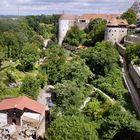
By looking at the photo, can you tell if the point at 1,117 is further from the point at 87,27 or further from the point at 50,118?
the point at 87,27

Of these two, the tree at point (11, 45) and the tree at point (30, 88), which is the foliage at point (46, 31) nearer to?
the tree at point (11, 45)

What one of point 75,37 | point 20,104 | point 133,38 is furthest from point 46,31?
point 20,104

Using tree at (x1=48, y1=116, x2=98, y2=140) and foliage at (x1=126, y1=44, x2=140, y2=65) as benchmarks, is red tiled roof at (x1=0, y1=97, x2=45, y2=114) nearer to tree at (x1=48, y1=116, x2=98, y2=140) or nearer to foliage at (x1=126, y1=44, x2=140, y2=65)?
tree at (x1=48, y1=116, x2=98, y2=140)

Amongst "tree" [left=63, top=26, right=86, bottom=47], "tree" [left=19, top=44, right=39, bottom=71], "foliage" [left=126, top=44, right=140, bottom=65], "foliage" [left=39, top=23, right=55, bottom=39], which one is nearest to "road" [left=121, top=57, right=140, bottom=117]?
"foliage" [left=126, top=44, right=140, bottom=65]

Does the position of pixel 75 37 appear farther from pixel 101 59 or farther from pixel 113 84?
pixel 113 84

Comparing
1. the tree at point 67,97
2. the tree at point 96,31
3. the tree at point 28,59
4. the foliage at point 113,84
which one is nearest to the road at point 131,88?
the foliage at point 113,84
